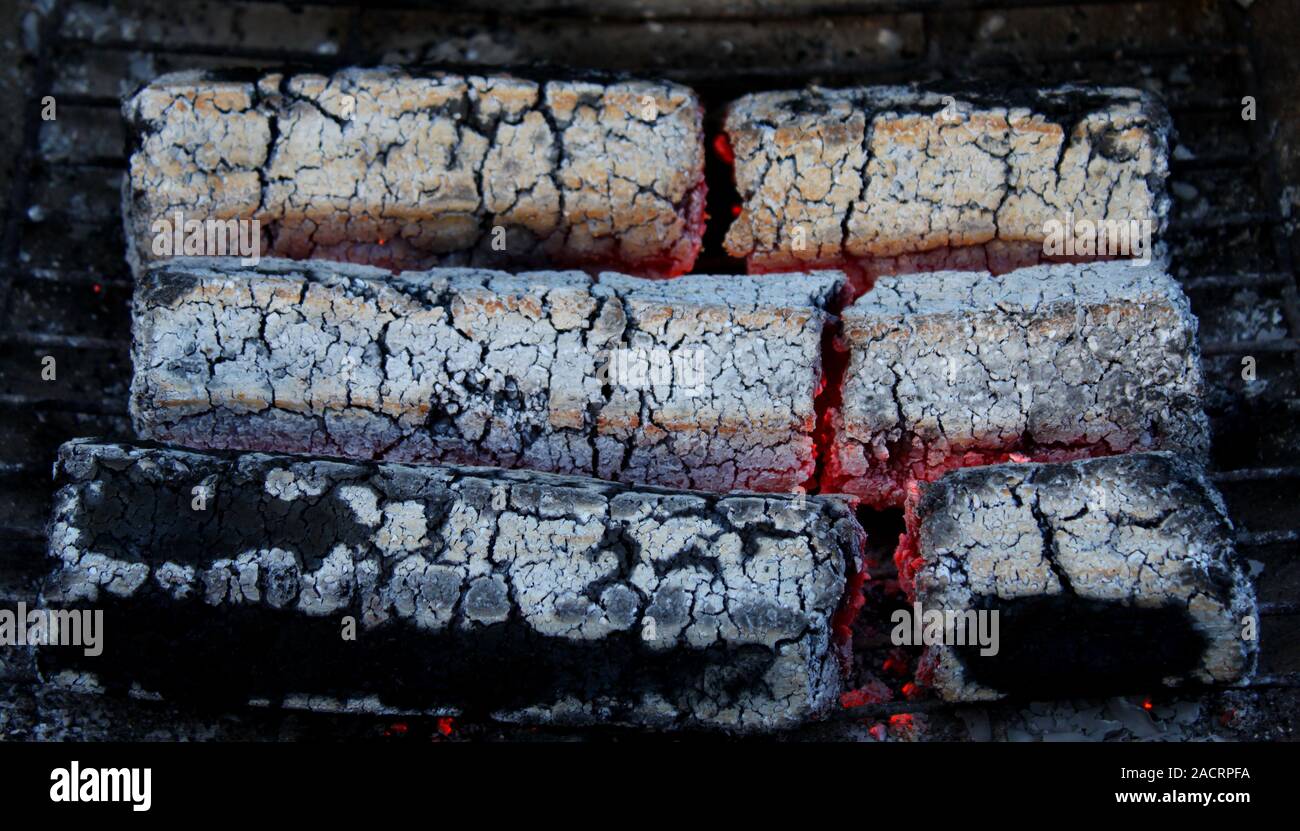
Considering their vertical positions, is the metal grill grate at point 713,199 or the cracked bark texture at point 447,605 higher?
the metal grill grate at point 713,199

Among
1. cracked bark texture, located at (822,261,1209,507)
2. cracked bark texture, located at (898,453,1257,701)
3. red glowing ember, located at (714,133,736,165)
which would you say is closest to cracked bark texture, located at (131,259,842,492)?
cracked bark texture, located at (822,261,1209,507)

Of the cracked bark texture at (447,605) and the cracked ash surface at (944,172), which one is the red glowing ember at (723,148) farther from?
the cracked bark texture at (447,605)

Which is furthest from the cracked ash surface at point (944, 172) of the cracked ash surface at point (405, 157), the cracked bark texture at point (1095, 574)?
the cracked bark texture at point (1095, 574)

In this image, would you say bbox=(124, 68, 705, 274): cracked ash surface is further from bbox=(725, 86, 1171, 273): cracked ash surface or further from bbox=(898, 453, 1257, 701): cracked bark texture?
bbox=(898, 453, 1257, 701): cracked bark texture

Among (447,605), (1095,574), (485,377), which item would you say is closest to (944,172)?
(1095,574)

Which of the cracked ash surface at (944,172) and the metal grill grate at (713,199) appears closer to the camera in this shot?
the cracked ash surface at (944,172)

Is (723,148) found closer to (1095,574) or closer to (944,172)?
(944,172)
